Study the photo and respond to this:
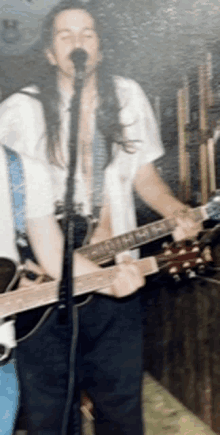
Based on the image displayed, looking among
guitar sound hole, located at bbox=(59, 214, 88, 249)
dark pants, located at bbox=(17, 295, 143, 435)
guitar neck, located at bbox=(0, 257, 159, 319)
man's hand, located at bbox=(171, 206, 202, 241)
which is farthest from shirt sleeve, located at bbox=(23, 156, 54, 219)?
man's hand, located at bbox=(171, 206, 202, 241)

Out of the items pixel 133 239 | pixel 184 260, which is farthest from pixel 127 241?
pixel 184 260

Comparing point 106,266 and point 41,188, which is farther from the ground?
point 41,188

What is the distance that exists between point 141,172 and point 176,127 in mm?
201

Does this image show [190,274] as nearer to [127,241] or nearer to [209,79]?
[127,241]

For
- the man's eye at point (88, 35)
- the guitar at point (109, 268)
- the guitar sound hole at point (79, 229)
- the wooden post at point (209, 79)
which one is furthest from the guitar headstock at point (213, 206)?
the man's eye at point (88, 35)

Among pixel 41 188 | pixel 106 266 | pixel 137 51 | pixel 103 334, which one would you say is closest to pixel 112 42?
pixel 137 51

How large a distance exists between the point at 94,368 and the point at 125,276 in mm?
344

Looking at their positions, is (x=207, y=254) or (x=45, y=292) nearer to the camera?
(x=45, y=292)

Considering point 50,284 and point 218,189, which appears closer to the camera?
point 50,284

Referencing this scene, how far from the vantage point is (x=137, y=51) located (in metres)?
1.33

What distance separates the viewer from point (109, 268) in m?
1.37

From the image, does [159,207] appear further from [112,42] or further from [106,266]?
[112,42]

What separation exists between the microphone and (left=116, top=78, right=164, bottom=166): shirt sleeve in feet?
0.41

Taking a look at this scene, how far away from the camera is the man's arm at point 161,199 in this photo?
1.39m
